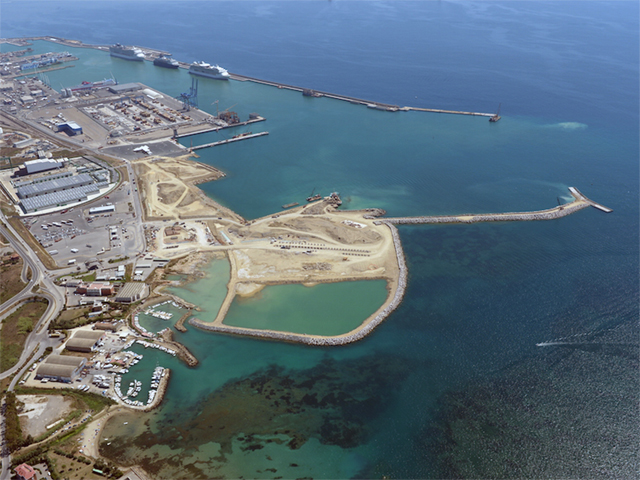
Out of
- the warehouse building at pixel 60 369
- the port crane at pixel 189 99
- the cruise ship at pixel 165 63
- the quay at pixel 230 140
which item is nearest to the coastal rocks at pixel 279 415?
the warehouse building at pixel 60 369

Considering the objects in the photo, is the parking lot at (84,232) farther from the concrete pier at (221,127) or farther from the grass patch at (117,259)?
the concrete pier at (221,127)

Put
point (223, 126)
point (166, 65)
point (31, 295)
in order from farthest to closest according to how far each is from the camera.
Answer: point (166, 65)
point (223, 126)
point (31, 295)

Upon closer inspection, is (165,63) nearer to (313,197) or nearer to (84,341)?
(313,197)

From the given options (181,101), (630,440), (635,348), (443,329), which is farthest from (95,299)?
(181,101)

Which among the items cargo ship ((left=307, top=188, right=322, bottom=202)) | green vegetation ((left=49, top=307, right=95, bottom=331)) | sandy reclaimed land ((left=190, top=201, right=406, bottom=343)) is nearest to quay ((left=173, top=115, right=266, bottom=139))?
cargo ship ((left=307, top=188, right=322, bottom=202))

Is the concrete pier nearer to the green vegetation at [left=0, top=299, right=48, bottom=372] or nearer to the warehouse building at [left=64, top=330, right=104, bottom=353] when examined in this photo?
the green vegetation at [left=0, top=299, right=48, bottom=372]

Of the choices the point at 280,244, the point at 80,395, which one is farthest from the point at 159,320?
the point at 280,244
